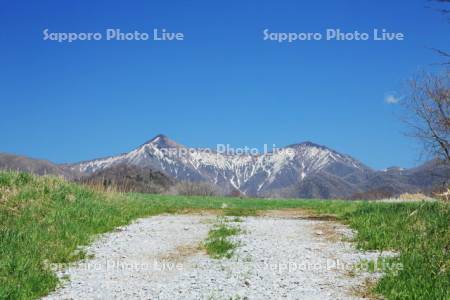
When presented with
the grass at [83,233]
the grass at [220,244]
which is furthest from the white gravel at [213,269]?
the grass at [83,233]

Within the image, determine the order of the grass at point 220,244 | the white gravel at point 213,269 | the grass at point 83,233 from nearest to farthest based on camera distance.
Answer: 1. the white gravel at point 213,269
2. the grass at point 83,233
3. the grass at point 220,244

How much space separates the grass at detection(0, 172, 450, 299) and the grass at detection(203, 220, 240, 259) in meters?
0.05

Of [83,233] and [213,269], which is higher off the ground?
[83,233]

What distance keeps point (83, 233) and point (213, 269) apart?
234 inches

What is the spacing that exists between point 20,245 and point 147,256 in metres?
3.21

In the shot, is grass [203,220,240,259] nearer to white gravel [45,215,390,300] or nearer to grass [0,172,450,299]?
grass [0,172,450,299]

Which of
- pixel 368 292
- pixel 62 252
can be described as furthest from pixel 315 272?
pixel 62 252

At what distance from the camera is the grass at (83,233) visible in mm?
11047

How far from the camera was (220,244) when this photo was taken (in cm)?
1534

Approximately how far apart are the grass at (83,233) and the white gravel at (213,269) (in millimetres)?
594

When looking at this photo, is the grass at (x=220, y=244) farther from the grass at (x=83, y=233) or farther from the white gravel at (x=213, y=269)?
the white gravel at (x=213, y=269)

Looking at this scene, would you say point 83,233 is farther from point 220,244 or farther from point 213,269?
point 213,269

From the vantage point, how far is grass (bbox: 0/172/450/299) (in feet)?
36.2

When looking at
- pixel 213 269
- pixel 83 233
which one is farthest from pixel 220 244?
pixel 83 233
